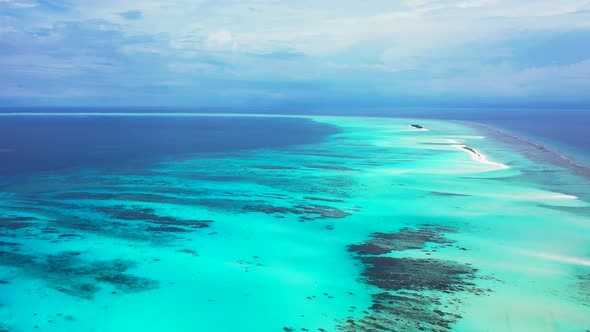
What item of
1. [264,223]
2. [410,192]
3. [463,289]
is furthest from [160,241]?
[410,192]

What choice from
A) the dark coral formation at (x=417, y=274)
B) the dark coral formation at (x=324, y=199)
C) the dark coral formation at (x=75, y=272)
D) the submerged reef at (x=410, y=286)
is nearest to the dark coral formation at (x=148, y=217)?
the dark coral formation at (x=75, y=272)

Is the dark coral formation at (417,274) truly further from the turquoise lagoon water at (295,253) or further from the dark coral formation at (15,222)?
the dark coral formation at (15,222)

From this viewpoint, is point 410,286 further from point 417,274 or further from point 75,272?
point 75,272

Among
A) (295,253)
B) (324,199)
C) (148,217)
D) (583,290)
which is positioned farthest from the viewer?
(324,199)

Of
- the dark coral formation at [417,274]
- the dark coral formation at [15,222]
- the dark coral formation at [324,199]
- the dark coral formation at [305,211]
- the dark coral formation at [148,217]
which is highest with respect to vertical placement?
the dark coral formation at [324,199]

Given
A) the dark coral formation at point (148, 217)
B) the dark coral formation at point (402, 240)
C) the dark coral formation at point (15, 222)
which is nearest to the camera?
the dark coral formation at point (402, 240)

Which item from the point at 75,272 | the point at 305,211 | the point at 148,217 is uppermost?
the point at 305,211

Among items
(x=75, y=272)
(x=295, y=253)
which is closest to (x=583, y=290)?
(x=295, y=253)
